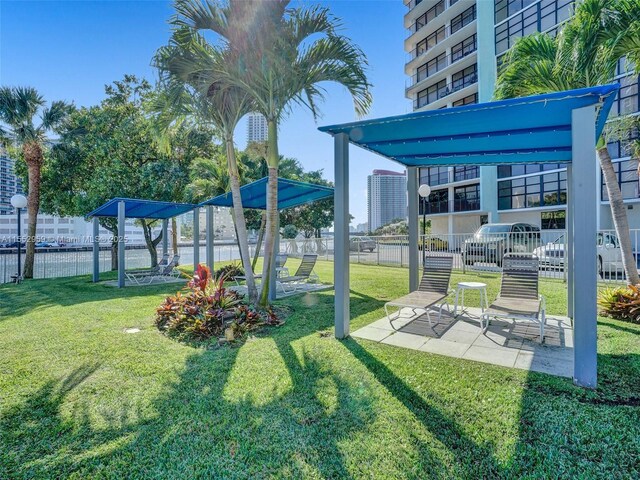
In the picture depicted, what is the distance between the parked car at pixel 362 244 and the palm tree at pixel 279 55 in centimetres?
1244

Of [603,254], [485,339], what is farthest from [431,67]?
[485,339]

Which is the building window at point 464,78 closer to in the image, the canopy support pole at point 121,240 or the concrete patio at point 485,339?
the concrete patio at point 485,339

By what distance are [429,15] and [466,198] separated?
19527mm

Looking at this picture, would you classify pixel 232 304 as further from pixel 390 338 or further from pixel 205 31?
pixel 205 31

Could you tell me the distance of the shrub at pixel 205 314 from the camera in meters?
6.21

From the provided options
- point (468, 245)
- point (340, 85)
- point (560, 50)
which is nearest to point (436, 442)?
point (340, 85)

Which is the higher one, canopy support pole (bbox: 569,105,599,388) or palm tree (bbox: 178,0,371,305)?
palm tree (bbox: 178,0,371,305)

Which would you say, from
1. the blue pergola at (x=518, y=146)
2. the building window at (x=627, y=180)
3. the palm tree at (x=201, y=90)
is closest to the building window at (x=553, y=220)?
the building window at (x=627, y=180)

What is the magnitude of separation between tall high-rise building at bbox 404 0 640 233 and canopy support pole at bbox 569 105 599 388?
23286 millimetres

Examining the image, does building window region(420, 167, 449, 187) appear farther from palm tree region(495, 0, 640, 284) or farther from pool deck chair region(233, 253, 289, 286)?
palm tree region(495, 0, 640, 284)

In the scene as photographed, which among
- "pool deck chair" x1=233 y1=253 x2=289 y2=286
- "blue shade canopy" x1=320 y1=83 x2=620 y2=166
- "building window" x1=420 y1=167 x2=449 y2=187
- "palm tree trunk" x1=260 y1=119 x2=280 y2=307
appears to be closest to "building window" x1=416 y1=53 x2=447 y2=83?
"building window" x1=420 y1=167 x2=449 y2=187

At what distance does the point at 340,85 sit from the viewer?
7.21m

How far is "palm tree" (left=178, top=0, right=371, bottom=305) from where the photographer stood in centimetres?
620

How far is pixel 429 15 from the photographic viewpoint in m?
33.8
